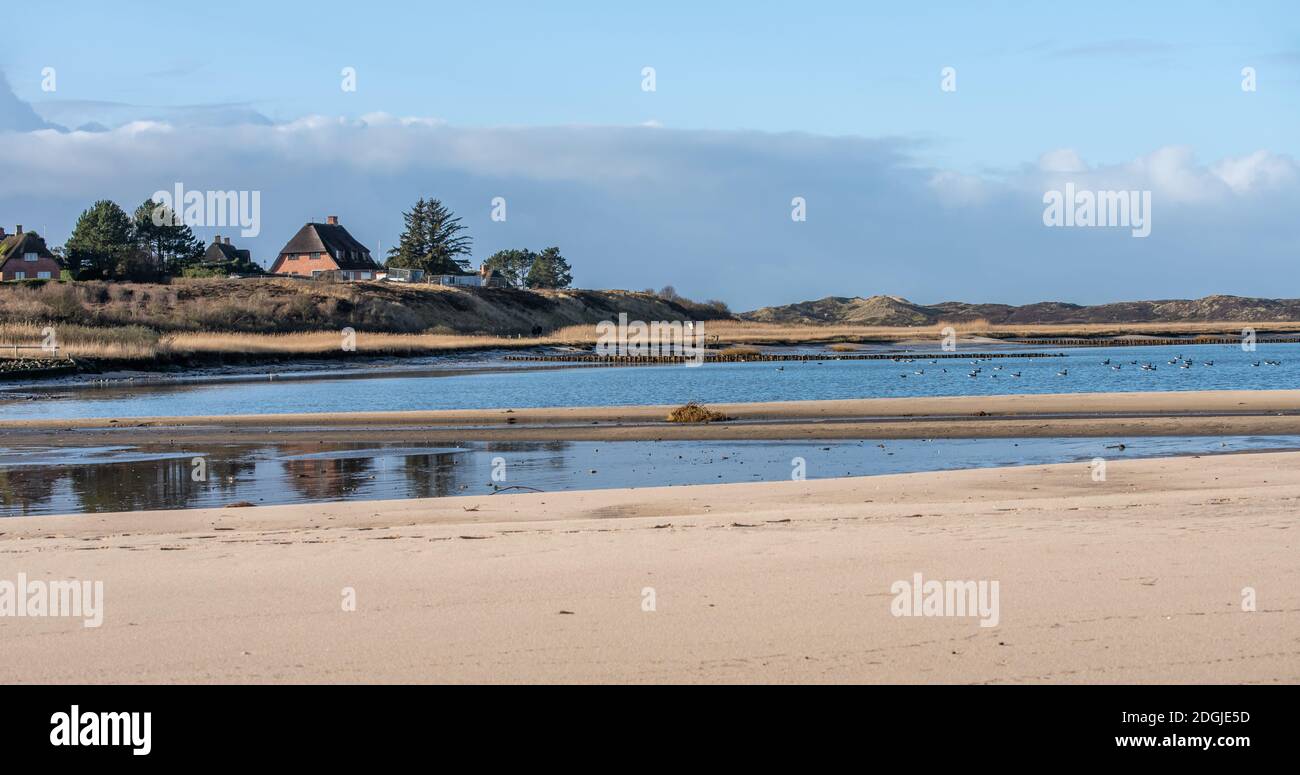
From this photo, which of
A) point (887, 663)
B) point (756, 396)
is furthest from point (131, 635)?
point (756, 396)

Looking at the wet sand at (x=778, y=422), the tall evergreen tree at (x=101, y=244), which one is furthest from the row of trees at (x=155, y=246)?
the wet sand at (x=778, y=422)

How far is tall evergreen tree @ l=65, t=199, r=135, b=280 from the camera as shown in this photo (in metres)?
98.6

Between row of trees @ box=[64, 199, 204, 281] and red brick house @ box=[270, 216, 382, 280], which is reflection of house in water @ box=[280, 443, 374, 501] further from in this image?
red brick house @ box=[270, 216, 382, 280]

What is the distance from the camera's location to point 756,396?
1677 inches

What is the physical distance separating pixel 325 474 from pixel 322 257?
11179cm

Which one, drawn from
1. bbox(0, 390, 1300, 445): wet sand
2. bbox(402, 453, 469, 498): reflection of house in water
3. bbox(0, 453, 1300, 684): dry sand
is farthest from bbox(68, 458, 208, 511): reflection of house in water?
bbox(0, 390, 1300, 445): wet sand

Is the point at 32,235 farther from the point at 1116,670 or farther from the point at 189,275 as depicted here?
the point at 1116,670

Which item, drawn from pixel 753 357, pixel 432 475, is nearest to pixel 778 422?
pixel 432 475

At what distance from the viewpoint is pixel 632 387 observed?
48406 millimetres

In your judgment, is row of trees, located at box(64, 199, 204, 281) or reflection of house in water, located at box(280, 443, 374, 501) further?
row of trees, located at box(64, 199, 204, 281)

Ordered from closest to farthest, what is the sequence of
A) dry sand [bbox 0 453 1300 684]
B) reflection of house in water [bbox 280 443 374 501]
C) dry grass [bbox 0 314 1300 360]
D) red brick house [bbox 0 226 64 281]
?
dry sand [bbox 0 453 1300 684], reflection of house in water [bbox 280 443 374 501], dry grass [bbox 0 314 1300 360], red brick house [bbox 0 226 64 281]

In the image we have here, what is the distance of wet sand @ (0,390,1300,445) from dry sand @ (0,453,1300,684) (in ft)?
42.5

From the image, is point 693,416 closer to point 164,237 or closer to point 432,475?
point 432,475

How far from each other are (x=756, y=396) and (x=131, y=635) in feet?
116
